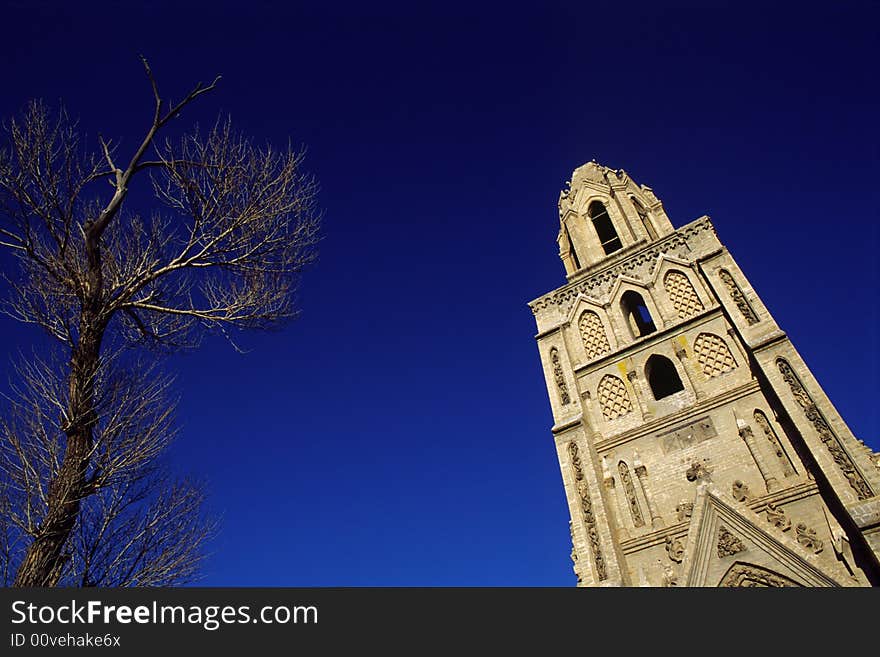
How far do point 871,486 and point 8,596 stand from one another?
13.8 metres

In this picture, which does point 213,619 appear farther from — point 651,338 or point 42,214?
point 651,338

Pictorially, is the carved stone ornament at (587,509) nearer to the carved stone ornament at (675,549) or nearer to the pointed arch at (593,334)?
the carved stone ornament at (675,549)

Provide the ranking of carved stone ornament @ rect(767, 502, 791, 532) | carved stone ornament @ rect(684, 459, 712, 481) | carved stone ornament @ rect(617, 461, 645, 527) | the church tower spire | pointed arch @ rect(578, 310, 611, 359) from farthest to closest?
the church tower spire, pointed arch @ rect(578, 310, 611, 359), carved stone ornament @ rect(617, 461, 645, 527), carved stone ornament @ rect(684, 459, 712, 481), carved stone ornament @ rect(767, 502, 791, 532)

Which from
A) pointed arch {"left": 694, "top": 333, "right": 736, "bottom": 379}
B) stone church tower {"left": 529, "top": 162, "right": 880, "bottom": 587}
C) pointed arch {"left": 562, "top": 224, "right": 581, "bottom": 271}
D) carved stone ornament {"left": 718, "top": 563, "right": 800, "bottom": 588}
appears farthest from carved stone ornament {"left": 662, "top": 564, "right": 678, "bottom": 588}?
pointed arch {"left": 562, "top": 224, "right": 581, "bottom": 271}

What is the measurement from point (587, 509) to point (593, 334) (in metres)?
6.26

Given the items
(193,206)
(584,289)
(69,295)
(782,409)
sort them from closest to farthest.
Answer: (69,295) < (193,206) < (782,409) < (584,289)

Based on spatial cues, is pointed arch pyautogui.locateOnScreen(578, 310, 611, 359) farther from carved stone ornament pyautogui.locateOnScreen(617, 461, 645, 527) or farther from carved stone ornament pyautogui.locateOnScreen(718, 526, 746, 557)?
carved stone ornament pyautogui.locateOnScreen(718, 526, 746, 557)

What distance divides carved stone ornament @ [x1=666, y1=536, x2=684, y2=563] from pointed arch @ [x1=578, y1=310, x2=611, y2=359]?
6339mm

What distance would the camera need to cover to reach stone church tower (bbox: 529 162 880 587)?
12.1 metres

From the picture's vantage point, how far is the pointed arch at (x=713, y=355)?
15.6 metres

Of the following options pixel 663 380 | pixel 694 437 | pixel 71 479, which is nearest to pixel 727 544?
pixel 694 437

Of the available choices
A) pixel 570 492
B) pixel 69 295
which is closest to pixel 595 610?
pixel 69 295

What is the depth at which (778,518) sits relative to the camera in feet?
41.4

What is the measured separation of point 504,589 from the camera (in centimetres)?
521
